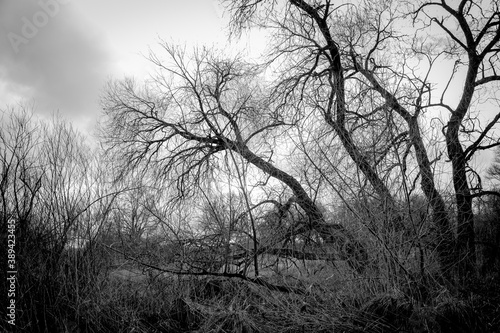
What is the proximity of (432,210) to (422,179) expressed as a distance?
0.51m

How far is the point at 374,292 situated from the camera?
479 centimetres

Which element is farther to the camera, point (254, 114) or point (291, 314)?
point (254, 114)

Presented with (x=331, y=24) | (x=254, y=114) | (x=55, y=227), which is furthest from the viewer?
(x=254, y=114)

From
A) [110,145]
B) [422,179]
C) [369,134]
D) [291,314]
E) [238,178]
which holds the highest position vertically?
[110,145]

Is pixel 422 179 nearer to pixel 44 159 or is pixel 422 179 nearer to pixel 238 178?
pixel 238 178

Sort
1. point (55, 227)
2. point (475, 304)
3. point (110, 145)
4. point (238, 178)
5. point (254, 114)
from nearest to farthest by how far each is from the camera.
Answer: point (475, 304) → point (55, 227) → point (238, 178) → point (254, 114) → point (110, 145)

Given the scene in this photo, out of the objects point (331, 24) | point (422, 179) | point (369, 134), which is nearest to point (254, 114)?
point (331, 24)

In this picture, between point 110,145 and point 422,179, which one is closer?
point 422,179

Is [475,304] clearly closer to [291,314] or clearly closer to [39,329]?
[291,314]

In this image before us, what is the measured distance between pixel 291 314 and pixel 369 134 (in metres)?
3.06

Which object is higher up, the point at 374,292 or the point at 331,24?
the point at 331,24

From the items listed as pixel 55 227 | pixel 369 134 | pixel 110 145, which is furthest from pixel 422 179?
pixel 110 145

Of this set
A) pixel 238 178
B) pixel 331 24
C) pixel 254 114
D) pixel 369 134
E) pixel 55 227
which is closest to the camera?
pixel 55 227

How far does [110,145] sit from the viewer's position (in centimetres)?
1148
